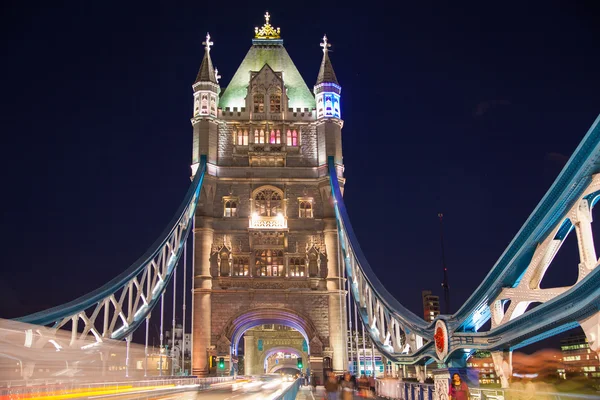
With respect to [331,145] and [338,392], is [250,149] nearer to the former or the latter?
[331,145]

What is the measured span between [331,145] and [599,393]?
3921cm

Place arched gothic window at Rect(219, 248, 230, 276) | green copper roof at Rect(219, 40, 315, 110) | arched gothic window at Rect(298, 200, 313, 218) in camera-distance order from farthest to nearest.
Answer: green copper roof at Rect(219, 40, 315, 110)
arched gothic window at Rect(298, 200, 313, 218)
arched gothic window at Rect(219, 248, 230, 276)

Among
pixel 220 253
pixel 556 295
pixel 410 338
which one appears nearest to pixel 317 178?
pixel 220 253

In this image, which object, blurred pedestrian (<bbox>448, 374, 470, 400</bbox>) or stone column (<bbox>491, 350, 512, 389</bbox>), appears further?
stone column (<bbox>491, 350, 512, 389</bbox>)

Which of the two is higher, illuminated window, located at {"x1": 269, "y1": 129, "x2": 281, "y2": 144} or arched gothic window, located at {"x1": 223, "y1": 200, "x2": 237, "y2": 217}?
illuminated window, located at {"x1": 269, "y1": 129, "x2": 281, "y2": 144}

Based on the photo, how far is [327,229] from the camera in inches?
1873

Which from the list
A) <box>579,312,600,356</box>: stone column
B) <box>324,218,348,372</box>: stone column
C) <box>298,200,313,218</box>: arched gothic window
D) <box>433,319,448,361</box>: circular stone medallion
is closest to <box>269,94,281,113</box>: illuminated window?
<box>298,200,313,218</box>: arched gothic window

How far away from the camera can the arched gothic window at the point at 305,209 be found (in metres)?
48.7

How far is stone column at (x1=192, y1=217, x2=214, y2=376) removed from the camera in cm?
4484

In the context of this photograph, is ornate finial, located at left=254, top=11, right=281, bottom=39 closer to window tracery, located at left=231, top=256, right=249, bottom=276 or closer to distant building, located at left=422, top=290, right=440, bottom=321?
window tracery, located at left=231, top=256, right=249, bottom=276

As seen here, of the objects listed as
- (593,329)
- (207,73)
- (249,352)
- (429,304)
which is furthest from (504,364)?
(429,304)

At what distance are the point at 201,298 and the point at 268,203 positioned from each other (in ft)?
26.5

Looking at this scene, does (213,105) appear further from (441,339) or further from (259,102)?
(441,339)

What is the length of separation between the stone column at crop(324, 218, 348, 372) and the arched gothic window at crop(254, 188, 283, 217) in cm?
365
